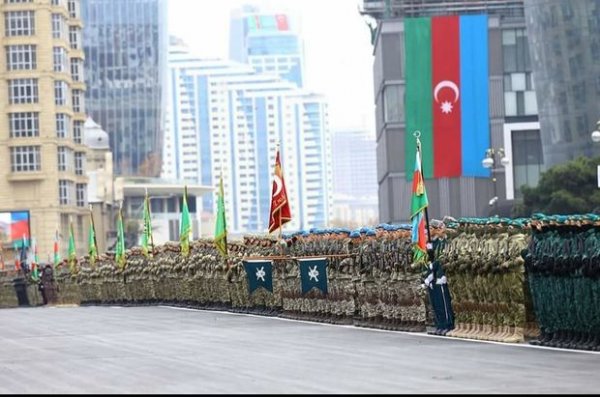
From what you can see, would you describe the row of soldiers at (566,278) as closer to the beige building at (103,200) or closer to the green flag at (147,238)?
the green flag at (147,238)

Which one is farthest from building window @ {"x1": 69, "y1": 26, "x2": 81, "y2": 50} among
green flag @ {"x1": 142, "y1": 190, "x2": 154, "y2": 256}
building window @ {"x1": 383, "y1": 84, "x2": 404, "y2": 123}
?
green flag @ {"x1": 142, "y1": 190, "x2": 154, "y2": 256}

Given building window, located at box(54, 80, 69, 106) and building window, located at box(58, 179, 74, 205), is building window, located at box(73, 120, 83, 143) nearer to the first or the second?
building window, located at box(58, 179, 74, 205)

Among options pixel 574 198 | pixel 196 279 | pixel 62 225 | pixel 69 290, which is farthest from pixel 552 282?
pixel 62 225

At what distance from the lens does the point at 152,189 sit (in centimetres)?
16238

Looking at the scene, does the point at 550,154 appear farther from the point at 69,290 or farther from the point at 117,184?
the point at 117,184

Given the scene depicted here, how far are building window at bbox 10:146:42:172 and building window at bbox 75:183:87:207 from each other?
6105mm

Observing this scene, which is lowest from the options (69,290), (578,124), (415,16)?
(69,290)

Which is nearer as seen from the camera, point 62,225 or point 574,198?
point 574,198

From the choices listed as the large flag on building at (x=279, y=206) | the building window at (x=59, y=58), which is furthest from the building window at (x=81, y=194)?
the large flag on building at (x=279, y=206)

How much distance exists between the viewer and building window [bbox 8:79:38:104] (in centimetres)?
10481

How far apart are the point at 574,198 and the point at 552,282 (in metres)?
49.9

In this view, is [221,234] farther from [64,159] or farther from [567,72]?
[64,159]

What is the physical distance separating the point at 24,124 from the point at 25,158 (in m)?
2.28

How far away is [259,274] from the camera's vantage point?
100 feet
